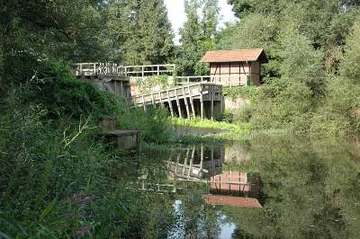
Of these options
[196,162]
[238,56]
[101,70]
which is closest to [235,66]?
[238,56]

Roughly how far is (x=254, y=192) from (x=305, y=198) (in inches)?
48.6

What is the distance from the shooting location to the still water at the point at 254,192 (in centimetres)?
928

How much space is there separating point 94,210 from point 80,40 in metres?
7.63

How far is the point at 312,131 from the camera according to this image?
3234 cm

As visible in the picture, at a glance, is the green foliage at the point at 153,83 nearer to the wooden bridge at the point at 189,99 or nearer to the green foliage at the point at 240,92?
the wooden bridge at the point at 189,99

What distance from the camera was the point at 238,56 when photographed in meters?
45.1

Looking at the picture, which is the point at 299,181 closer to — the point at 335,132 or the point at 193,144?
the point at 193,144

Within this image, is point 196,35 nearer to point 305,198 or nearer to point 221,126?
point 221,126

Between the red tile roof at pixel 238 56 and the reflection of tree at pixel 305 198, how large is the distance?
71.7 ft

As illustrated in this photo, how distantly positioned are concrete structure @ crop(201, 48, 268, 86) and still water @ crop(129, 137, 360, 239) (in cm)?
2295

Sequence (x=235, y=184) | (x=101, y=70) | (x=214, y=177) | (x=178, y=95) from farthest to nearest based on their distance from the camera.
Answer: (x=178, y=95)
(x=101, y=70)
(x=214, y=177)
(x=235, y=184)

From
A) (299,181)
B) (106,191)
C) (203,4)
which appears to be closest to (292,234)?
(106,191)

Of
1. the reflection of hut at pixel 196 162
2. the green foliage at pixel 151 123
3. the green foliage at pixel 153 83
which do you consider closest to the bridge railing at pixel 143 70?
the green foliage at pixel 153 83

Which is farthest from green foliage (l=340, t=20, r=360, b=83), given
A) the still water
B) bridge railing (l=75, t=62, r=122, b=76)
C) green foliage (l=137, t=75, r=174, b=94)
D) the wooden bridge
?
green foliage (l=137, t=75, r=174, b=94)
